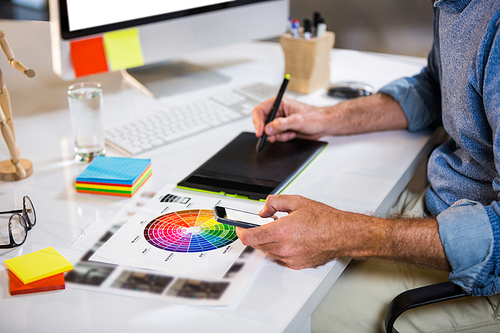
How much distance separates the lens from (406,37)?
159cm

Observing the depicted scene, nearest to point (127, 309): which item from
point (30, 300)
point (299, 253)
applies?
point (30, 300)

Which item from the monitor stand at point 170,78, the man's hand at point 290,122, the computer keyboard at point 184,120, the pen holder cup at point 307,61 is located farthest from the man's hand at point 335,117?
the monitor stand at point 170,78

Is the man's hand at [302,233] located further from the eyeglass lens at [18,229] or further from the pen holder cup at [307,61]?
the pen holder cup at [307,61]

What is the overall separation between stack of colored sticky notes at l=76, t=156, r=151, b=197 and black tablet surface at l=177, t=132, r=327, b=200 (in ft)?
0.25

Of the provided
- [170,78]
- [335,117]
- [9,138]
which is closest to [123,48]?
[170,78]

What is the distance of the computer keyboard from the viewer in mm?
1014

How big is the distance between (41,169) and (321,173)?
54cm

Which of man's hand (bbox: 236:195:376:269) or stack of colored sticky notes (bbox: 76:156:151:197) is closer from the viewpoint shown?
man's hand (bbox: 236:195:376:269)

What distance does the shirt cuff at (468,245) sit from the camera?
0.69 m

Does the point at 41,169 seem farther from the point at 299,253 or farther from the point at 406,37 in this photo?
the point at 406,37

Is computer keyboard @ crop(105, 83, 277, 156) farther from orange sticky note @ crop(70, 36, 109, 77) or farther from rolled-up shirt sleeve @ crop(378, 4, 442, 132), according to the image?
rolled-up shirt sleeve @ crop(378, 4, 442, 132)

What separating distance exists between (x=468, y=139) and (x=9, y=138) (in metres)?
0.82

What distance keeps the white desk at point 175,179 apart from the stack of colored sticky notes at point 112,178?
16mm

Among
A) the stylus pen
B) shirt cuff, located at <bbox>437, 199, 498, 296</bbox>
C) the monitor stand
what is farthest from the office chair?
the monitor stand
